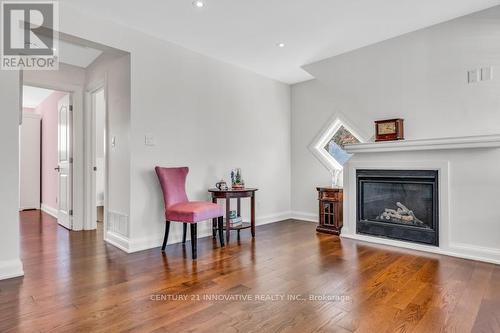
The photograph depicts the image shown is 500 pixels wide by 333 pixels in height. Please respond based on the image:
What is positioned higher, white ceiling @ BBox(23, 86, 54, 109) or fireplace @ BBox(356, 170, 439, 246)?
white ceiling @ BBox(23, 86, 54, 109)

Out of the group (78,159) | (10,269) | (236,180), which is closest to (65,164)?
(78,159)

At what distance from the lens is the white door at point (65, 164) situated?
14.2 feet

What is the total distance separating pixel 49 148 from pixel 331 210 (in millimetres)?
5703

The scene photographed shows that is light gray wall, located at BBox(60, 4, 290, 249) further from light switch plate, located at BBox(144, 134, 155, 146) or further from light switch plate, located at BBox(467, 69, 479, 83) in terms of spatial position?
light switch plate, located at BBox(467, 69, 479, 83)

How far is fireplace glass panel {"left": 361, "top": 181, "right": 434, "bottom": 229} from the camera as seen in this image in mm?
3277

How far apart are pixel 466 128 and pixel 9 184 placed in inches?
179

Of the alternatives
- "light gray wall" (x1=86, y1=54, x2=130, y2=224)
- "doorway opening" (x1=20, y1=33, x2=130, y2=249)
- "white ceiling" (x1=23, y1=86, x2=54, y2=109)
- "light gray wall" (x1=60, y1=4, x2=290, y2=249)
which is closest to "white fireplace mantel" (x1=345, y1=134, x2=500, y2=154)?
"light gray wall" (x1=60, y1=4, x2=290, y2=249)

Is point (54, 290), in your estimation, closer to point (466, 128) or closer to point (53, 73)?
point (53, 73)

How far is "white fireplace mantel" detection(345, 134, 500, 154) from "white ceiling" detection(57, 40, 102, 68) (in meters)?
3.61

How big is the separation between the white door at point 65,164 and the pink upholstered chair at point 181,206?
80.1 inches

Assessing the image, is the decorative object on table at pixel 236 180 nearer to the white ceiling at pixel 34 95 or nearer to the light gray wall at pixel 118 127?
the light gray wall at pixel 118 127

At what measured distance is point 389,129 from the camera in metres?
3.58

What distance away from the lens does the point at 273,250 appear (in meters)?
3.22

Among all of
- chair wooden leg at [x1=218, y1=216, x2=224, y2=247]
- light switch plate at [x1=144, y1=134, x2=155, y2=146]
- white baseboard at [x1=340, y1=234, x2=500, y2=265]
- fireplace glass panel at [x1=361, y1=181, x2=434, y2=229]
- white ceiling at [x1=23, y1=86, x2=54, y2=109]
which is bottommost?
white baseboard at [x1=340, y1=234, x2=500, y2=265]
